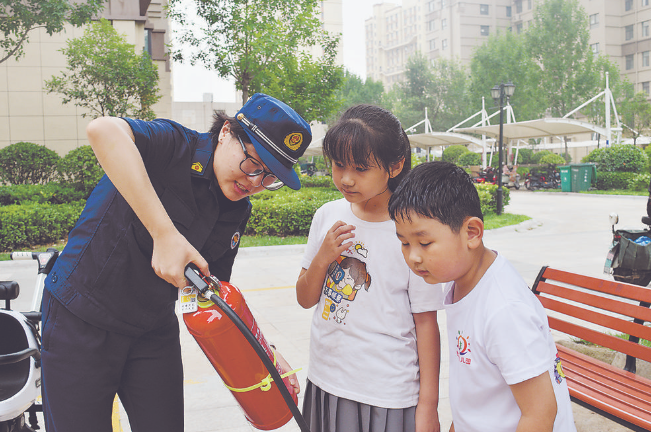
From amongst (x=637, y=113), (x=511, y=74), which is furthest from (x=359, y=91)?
(x=637, y=113)

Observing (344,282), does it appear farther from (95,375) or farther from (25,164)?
(25,164)

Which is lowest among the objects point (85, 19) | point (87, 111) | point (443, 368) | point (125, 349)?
point (443, 368)

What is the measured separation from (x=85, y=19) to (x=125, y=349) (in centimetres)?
1057

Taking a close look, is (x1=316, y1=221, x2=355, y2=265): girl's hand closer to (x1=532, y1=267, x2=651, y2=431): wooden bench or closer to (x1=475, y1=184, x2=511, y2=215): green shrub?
(x1=532, y1=267, x2=651, y2=431): wooden bench

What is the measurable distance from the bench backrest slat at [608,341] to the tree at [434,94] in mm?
47427

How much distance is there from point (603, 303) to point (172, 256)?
95.9 inches

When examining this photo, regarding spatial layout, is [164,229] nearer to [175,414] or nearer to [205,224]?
[205,224]

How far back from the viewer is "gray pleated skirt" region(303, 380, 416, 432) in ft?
5.40

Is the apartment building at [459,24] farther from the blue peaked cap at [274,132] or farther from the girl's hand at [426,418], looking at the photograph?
the girl's hand at [426,418]

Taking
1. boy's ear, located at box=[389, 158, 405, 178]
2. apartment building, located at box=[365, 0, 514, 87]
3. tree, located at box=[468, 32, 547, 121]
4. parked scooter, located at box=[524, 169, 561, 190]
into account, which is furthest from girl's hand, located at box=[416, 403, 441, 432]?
apartment building, located at box=[365, 0, 514, 87]

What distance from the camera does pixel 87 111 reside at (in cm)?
1536

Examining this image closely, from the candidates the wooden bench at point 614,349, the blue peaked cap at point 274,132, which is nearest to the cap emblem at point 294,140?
the blue peaked cap at point 274,132

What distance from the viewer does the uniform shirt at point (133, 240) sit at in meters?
1.55

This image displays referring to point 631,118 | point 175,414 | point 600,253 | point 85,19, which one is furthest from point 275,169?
point 631,118
